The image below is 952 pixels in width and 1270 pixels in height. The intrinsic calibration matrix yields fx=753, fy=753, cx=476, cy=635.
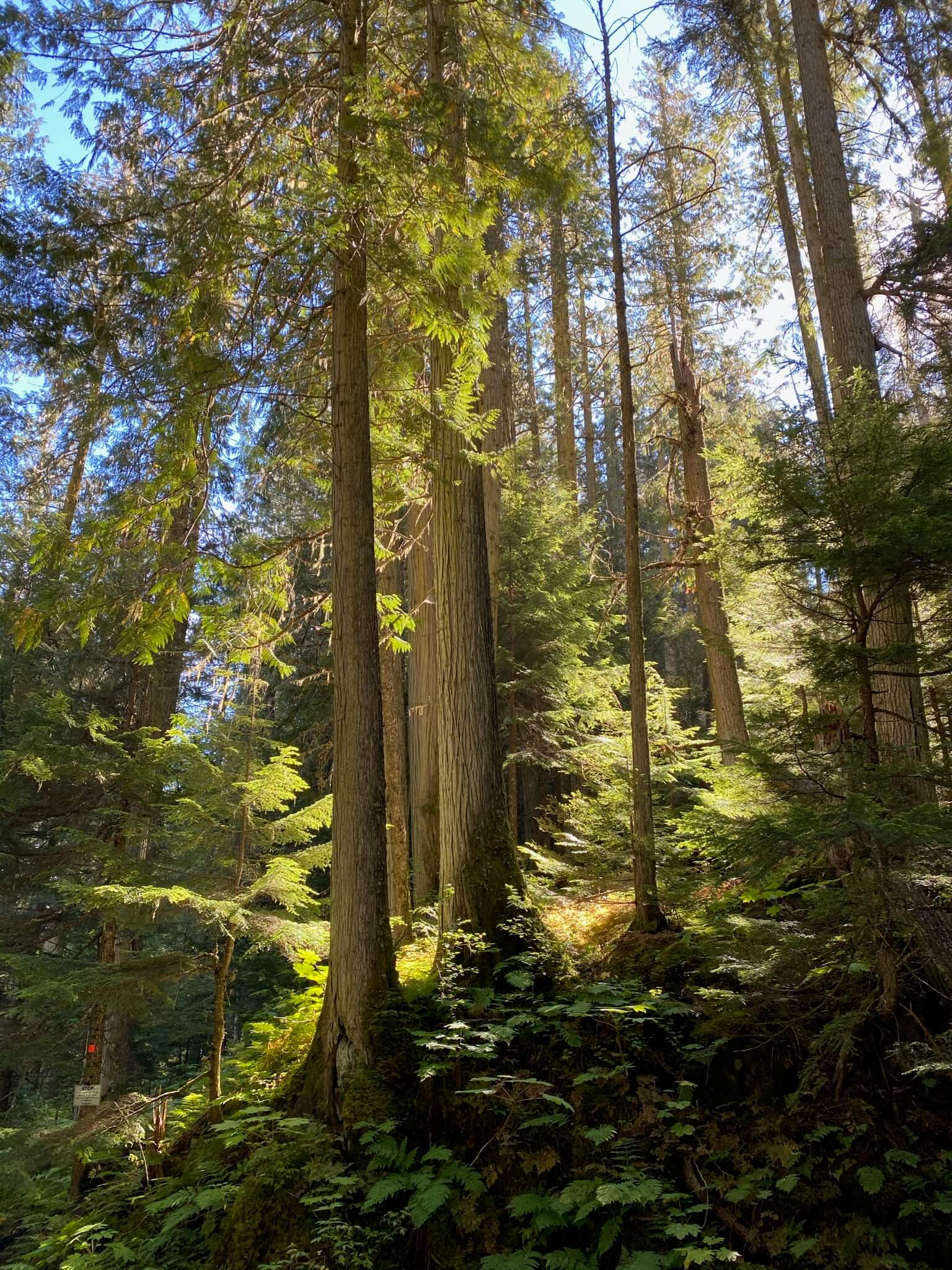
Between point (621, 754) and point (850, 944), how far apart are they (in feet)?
11.4

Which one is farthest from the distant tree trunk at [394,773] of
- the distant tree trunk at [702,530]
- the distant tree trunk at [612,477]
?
the distant tree trunk at [702,530]

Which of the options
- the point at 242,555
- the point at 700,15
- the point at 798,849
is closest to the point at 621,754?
the point at 798,849

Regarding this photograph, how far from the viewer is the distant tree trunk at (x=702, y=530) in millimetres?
8914

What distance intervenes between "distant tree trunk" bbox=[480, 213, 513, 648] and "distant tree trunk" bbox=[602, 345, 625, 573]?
60.6 inches

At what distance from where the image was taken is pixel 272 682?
1684 cm

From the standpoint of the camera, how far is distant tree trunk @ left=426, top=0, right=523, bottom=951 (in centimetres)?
575

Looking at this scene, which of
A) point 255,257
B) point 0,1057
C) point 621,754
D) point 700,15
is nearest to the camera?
point 255,257

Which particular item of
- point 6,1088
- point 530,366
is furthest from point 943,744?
point 530,366

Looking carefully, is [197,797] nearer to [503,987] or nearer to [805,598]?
[503,987]

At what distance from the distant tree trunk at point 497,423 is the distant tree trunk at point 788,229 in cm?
408

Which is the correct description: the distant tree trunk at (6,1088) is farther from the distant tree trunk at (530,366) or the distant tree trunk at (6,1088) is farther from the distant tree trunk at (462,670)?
the distant tree trunk at (530,366)

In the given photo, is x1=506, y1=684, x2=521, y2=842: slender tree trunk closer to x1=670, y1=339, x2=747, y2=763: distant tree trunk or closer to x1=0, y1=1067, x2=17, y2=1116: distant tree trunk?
x1=670, y1=339, x2=747, y2=763: distant tree trunk

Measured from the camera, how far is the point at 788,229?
11.5m

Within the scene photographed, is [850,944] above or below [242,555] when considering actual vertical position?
below
